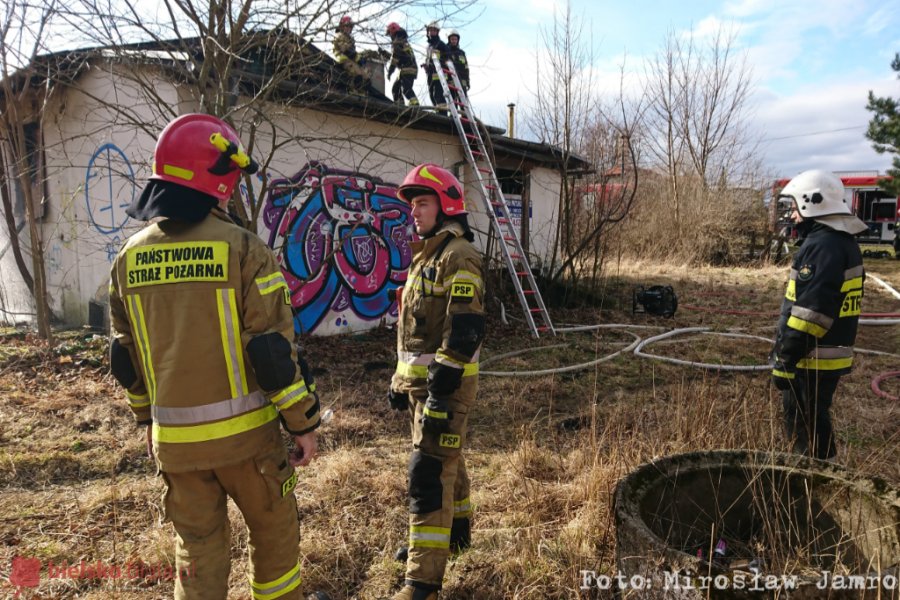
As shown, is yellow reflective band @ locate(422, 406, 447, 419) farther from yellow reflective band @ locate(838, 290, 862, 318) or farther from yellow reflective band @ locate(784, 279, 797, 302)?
yellow reflective band @ locate(838, 290, 862, 318)

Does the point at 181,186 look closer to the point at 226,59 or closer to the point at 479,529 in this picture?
the point at 479,529

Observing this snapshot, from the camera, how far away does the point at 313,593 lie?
245 centimetres

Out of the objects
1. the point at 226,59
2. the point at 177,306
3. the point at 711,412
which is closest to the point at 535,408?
the point at 711,412

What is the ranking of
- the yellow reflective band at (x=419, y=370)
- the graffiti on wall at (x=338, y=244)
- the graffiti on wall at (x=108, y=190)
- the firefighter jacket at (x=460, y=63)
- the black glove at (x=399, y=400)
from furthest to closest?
the firefighter jacket at (x=460, y=63)
the graffiti on wall at (x=338, y=244)
the graffiti on wall at (x=108, y=190)
the black glove at (x=399, y=400)
the yellow reflective band at (x=419, y=370)

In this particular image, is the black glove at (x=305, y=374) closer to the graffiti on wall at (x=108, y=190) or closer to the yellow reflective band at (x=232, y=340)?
the yellow reflective band at (x=232, y=340)

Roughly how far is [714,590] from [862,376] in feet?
18.1

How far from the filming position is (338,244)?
777 centimetres

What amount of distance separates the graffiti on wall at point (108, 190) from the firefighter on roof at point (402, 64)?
365cm

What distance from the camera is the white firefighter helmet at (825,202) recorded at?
9.93ft

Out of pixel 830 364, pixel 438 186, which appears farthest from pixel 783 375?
pixel 438 186

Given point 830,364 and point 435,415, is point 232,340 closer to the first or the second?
point 435,415

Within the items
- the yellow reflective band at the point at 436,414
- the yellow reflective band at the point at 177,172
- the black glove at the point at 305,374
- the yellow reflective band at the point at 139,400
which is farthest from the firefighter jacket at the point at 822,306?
the yellow reflective band at the point at 139,400

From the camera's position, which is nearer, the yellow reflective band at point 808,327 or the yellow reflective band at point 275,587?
the yellow reflective band at point 275,587

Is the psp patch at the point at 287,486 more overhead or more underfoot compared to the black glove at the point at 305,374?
more underfoot
